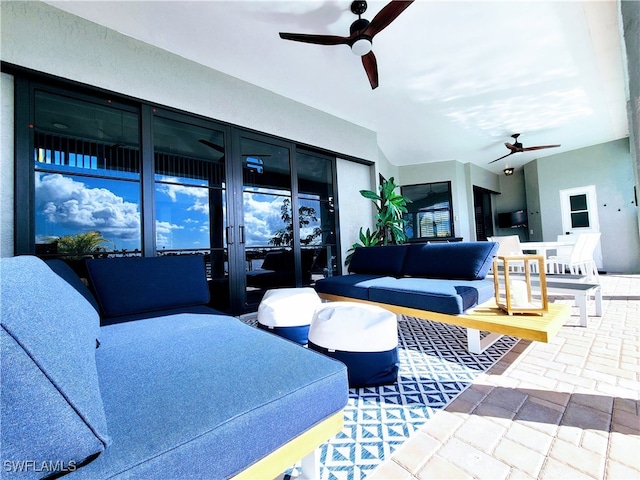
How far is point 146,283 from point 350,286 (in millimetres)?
2037

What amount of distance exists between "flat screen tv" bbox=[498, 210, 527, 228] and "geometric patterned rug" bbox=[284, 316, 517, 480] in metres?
8.28

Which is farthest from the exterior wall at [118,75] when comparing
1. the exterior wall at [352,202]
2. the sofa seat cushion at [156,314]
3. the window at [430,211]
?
the window at [430,211]

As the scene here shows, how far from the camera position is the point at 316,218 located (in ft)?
15.9

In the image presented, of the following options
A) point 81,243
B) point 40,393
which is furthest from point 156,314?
point 40,393

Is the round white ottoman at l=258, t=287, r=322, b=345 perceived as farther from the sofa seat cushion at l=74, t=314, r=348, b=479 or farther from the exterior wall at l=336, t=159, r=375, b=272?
the exterior wall at l=336, t=159, r=375, b=272

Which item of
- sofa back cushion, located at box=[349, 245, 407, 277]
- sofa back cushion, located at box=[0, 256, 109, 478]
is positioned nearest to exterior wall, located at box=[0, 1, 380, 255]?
sofa back cushion, located at box=[349, 245, 407, 277]

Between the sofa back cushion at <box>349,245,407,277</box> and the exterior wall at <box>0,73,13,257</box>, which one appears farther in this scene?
the sofa back cushion at <box>349,245,407,277</box>

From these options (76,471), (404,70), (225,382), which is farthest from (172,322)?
(404,70)

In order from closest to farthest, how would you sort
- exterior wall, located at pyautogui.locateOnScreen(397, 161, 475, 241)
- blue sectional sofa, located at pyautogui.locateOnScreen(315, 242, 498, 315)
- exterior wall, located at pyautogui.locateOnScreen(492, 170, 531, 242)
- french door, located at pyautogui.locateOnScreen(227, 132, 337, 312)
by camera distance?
1. blue sectional sofa, located at pyautogui.locateOnScreen(315, 242, 498, 315)
2. french door, located at pyautogui.locateOnScreen(227, 132, 337, 312)
3. exterior wall, located at pyautogui.locateOnScreen(397, 161, 475, 241)
4. exterior wall, located at pyautogui.locateOnScreen(492, 170, 531, 242)

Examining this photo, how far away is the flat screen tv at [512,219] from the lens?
895 centimetres

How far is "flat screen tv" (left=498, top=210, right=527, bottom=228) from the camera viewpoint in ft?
29.4

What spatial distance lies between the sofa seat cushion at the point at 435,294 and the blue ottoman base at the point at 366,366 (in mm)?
747

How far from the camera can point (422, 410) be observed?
1543mm

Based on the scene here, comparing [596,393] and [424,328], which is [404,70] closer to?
[424,328]
